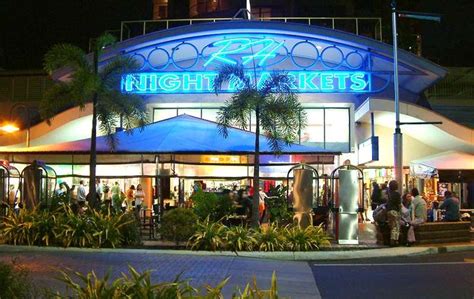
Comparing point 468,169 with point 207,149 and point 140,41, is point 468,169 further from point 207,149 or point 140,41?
point 140,41

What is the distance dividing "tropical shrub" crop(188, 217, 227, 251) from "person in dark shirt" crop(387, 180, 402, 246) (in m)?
4.75

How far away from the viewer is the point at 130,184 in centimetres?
2530

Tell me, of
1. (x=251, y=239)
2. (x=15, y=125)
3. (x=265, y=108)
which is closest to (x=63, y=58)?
Result: (x=265, y=108)

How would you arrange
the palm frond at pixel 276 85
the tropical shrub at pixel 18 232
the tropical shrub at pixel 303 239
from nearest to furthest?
1. the tropical shrub at pixel 303 239
2. the tropical shrub at pixel 18 232
3. the palm frond at pixel 276 85

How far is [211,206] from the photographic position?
1728 cm

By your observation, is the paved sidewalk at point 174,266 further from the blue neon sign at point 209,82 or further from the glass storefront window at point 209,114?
the glass storefront window at point 209,114

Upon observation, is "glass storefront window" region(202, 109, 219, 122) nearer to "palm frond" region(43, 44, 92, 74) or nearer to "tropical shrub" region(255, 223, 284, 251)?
"palm frond" region(43, 44, 92, 74)

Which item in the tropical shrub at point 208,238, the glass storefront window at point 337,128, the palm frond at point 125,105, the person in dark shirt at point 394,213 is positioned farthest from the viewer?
the glass storefront window at point 337,128

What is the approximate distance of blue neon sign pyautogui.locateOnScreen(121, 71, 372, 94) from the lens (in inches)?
1121

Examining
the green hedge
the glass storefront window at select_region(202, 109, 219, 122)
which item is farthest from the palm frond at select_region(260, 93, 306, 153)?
the glass storefront window at select_region(202, 109, 219, 122)

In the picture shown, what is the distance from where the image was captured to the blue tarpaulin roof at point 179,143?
21203mm

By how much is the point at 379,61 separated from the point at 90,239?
19.0 meters

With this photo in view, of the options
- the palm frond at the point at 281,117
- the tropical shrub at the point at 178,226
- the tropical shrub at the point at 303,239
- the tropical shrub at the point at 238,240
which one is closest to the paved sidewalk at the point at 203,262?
the tropical shrub at the point at 238,240

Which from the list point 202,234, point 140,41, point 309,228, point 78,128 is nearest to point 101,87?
point 202,234
